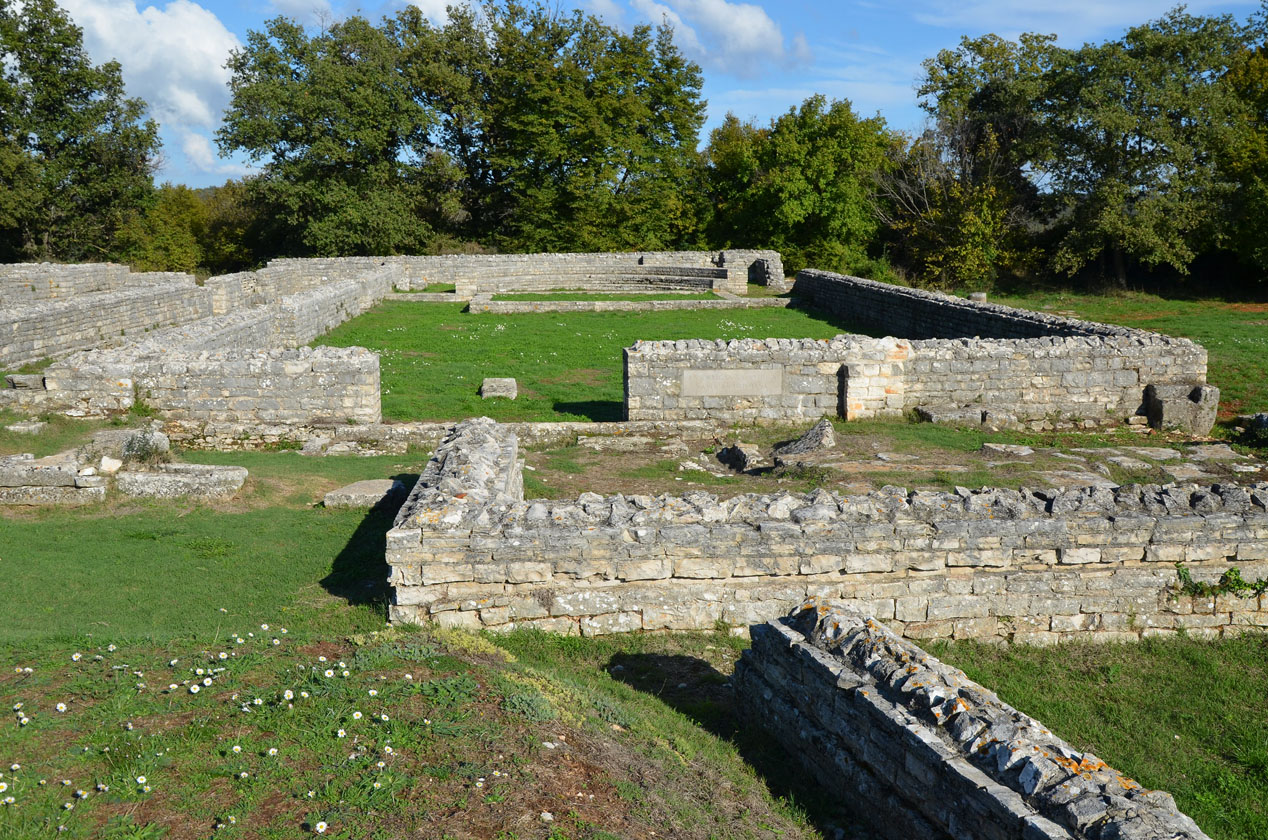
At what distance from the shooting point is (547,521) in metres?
6.59

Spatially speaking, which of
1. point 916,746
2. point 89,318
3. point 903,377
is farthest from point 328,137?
point 916,746

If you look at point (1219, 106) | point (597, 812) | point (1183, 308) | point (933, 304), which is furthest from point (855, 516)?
point (1219, 106)

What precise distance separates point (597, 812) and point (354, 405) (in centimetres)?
1033

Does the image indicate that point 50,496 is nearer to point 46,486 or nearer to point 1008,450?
point 46,486

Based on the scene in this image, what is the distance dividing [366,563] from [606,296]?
24756 millimetres

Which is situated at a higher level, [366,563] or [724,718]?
[366,563]

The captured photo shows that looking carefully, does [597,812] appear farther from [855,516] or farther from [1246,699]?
[1246,699]

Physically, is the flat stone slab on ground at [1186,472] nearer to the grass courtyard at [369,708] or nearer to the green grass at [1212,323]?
the green grass at [1212,323]

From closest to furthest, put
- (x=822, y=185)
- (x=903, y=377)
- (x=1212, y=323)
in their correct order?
(x=903, y=377), (x=1212, y=323), (x=822, y=185)

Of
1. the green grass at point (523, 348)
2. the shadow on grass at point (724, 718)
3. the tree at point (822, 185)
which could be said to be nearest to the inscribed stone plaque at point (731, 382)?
the green grass at point (523, 348)

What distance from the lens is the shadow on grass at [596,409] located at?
568 inches

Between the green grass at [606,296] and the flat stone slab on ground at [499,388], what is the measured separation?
46.4 feet

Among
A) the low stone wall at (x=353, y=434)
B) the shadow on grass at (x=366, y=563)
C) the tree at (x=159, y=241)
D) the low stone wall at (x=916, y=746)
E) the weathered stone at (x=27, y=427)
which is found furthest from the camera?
the tree at (x=159, y=241)

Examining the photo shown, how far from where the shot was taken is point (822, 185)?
121ft
